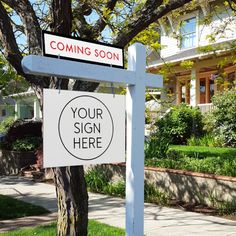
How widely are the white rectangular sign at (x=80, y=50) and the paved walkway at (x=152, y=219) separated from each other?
12.9ft

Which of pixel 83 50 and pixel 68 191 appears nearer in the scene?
pixel 83 50

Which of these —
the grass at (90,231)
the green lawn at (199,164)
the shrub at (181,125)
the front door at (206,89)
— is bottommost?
the grass at (90,231)

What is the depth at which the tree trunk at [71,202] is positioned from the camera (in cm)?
548

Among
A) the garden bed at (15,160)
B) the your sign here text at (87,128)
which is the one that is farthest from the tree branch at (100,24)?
the garden bed at (15,160)

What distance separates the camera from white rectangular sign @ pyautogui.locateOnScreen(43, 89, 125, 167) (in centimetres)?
364

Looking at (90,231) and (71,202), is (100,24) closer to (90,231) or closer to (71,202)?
(71,202)

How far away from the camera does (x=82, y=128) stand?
3758 mm

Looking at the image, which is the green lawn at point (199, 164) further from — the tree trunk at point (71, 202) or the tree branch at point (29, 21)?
the tree branch at point (29, 21)

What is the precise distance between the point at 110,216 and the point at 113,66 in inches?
200

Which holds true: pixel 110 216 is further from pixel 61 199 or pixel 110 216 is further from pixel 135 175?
pixel 135 175

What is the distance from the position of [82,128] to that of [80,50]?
0.67 m

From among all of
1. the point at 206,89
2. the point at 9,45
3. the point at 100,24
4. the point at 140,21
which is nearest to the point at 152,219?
the point at 100,24

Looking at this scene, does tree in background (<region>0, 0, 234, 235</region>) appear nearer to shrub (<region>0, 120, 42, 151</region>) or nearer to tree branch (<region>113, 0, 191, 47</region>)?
tree branch (<region>113, 0, 191, 47</region>)

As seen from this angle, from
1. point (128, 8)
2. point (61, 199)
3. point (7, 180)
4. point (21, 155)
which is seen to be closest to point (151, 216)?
point (61, 199)
